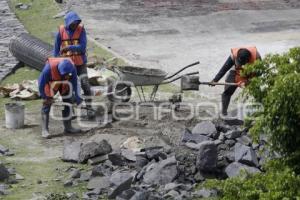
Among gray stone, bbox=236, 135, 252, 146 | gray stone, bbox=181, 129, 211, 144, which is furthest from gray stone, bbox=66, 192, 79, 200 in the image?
gray stone, bbox=236, 135, 252, 146

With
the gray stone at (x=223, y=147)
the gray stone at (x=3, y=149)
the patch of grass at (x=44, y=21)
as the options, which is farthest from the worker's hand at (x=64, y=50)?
the patch of grass at (x=44, y=21)

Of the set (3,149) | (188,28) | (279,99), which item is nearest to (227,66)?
(3,149)

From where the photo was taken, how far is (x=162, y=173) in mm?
10180

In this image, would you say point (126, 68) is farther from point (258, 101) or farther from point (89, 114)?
point (258, 101)

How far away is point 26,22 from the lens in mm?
23484

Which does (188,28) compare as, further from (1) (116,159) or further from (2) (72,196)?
(2) (72,196)

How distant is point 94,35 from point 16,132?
9.04 meters

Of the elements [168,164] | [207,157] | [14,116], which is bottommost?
[168,164]

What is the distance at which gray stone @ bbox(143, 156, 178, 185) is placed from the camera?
10.1m

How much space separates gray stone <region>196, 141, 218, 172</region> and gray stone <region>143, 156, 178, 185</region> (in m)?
0.36

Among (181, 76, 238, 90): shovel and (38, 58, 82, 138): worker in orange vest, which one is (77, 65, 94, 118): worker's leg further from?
(181, 76, 238, 90): shovel

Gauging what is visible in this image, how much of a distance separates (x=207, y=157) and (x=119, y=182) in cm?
131

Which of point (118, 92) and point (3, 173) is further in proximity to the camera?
point (118, 92)

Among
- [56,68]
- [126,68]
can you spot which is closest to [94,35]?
[126,68]
